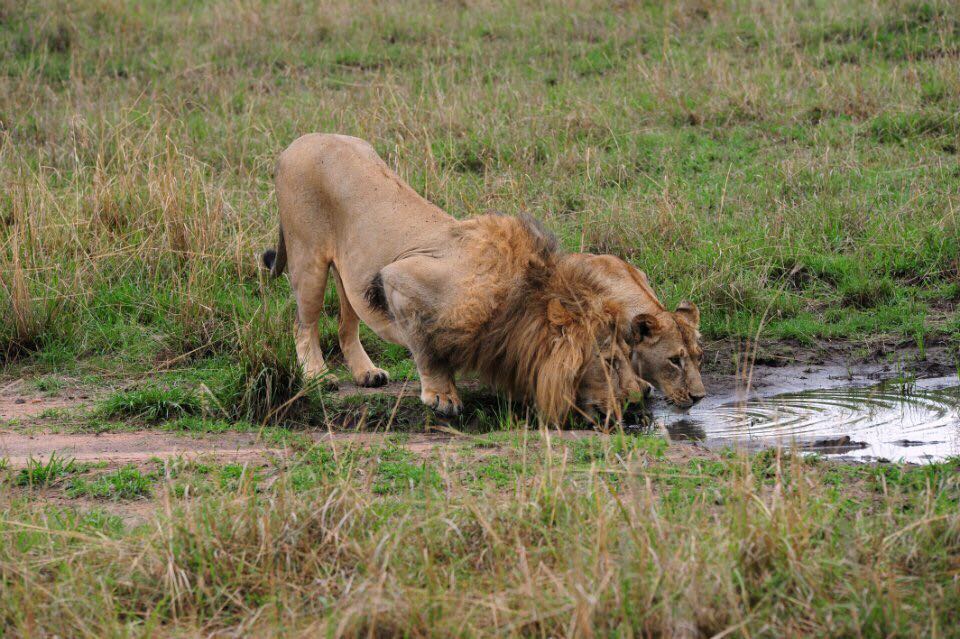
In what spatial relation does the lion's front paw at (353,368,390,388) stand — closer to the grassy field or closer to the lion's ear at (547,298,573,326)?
Result: the grassy field

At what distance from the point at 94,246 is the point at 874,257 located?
501cm

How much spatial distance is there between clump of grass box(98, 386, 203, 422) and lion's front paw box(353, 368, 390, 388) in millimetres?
1008

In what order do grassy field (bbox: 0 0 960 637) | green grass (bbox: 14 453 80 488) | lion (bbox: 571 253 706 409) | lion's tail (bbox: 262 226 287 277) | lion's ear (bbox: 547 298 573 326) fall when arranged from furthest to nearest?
1. lion's tail (bbox: 262 226 287 277)
2. lion (bbox: 571 253 706 409)
3. lion's ear (bbox: 547 298 573 326)
4. green grass (bbox: 14 453 80 488)
5. grassy field (bbox: 0 0 960 637)

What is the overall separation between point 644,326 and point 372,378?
65.0 inches

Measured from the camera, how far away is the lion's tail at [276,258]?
21.2 ft

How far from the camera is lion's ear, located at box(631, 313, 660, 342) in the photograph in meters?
5.07

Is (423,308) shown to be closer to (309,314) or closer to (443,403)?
(443,403)

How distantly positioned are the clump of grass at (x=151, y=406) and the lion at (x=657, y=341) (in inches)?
78.6

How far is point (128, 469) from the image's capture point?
13.8 feet

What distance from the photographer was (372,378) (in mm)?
6027

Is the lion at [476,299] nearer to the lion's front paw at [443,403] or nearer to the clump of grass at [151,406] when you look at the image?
the lion's front paw at [443,403]

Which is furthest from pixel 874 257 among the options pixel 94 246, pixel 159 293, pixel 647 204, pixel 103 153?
pixel 103 153

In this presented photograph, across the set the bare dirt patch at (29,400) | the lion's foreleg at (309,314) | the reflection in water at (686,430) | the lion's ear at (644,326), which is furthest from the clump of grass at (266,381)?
the reflection in water at (686,430)

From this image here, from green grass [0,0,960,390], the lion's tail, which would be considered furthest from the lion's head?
the lion's tail
